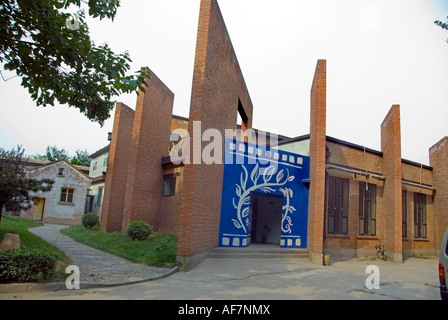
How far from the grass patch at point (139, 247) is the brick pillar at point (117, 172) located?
5.00 ft

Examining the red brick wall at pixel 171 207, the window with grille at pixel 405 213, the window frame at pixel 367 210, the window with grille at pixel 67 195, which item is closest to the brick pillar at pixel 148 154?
the red brick wall at pixel 171 207

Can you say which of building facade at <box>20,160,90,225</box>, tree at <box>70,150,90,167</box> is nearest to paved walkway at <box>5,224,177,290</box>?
building facade at <box>20,160,90,225</box>

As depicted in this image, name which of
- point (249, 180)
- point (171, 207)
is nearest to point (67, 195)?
point (171, 207)

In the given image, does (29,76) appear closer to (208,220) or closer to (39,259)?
(39,259)

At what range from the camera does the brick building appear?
9297 millimetres

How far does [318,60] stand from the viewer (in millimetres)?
12227

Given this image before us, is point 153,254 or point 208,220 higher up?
point 208,220

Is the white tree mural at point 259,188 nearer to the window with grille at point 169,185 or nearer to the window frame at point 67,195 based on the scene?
the window with grille at point 169,185

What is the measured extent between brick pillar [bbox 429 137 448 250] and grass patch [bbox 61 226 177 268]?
13999 mm

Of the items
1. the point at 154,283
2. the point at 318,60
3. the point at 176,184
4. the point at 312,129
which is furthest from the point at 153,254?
the point at 318,60

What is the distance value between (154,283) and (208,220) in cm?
318

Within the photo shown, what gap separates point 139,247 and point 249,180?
4.65 m

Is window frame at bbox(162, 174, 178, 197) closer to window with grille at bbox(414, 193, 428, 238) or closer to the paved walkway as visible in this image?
the paved walkway

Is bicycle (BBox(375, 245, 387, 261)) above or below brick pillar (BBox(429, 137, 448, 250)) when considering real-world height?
below
